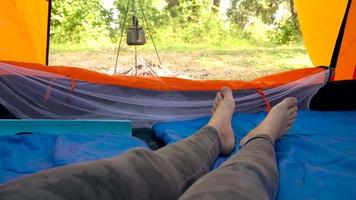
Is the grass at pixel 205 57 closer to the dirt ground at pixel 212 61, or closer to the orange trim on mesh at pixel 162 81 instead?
the dirt ground at pixel 212 61

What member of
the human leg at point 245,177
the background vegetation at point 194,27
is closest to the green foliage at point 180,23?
the background vegetation at point 194,27

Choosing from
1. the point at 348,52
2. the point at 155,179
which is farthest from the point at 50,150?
the point at 348,52

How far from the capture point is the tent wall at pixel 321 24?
2.10 metres

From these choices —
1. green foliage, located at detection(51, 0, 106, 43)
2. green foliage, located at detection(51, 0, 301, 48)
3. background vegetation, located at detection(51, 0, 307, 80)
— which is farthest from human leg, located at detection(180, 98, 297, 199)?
green foliage, located at detection(51, 0, 106, 43)

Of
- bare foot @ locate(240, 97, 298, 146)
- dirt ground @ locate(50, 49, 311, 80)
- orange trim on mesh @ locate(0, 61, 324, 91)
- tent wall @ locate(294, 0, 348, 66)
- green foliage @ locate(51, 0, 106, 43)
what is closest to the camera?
bare foot @ locate(240, 97, 298, 146)

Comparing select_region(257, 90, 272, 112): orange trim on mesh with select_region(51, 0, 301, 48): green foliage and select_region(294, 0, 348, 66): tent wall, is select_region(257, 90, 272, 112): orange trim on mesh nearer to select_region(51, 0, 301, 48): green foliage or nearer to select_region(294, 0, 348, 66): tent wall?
select_region(294, 0, 348, 66): tent wall

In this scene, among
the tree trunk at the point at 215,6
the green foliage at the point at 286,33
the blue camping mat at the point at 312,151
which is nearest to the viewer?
the blue camping mat at the point at 312,151

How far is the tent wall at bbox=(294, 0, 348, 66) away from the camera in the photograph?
6.90 ft

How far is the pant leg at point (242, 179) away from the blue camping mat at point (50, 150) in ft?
1.56

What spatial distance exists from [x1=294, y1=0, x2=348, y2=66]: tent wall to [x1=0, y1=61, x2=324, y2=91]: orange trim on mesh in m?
0.48

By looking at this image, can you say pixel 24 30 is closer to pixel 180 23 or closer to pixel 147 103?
pixel 147 103

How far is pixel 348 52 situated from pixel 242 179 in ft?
5.33

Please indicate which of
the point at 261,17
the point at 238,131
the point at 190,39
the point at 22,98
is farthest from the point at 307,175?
the point at 261,17

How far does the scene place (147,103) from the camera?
1.66 metres
